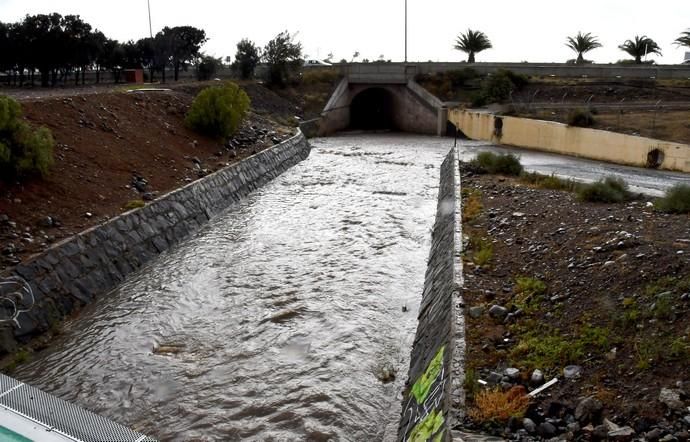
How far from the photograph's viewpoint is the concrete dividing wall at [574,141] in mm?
22609

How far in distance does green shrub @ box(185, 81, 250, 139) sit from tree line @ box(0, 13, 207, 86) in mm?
17567

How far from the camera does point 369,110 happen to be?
5391cm

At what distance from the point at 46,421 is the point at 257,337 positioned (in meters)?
5.23

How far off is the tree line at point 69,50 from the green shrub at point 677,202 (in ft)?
117

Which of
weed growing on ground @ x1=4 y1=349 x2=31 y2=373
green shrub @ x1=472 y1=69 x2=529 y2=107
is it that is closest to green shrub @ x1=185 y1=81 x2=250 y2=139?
weed growing on ground @ x1=4 y1=349 x2=31 y2=373

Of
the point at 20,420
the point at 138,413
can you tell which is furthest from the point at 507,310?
the point at 20,420

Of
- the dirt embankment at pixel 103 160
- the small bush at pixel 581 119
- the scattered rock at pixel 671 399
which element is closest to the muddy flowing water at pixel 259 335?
the dirt embankment at pixel 103 160

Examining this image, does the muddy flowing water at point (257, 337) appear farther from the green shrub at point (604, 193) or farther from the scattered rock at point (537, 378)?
the green shrub at point (604, 193)

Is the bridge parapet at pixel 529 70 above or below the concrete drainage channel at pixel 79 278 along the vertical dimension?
above

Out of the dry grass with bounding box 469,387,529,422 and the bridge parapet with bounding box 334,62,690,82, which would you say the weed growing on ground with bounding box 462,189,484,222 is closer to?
the dry grass with bounding box 469,387,529,422

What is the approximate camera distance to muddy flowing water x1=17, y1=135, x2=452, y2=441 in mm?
8109

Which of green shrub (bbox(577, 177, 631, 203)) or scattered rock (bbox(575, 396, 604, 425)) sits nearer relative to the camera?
scattered rock (bbox(575, 396, 604, 425))

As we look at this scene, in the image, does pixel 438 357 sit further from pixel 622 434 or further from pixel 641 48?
pixel 641 48

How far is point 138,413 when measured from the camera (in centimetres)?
810
